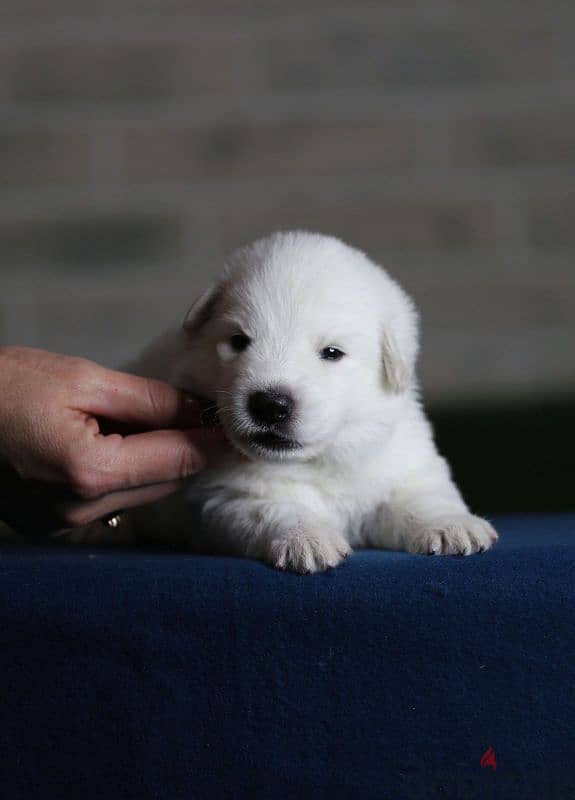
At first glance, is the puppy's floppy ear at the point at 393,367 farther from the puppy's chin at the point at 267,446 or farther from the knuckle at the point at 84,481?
the knuckle at the point at 84,481

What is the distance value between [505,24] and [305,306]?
9.50 ft

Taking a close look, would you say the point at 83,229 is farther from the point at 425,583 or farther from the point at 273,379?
the point at 425,583

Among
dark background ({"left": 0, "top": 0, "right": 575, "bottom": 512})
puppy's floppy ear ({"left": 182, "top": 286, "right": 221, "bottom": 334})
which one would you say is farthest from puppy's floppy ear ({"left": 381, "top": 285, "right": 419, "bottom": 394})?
dark background ({"left": 0, "top": 0, "right": 575, "bottom": 512})

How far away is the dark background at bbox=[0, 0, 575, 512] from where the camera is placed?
14.5 ft

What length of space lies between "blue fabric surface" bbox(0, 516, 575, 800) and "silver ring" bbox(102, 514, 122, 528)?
2.09 feet

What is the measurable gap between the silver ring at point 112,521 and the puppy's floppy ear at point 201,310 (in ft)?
1.49

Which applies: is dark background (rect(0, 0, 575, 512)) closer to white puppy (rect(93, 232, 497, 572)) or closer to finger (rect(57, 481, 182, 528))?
white puppy (rect(93, 232, 497, 572))

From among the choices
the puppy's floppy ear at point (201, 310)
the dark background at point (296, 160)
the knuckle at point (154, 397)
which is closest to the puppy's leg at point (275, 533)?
the knuckle at point (154, 397)

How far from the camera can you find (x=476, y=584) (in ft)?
5.34

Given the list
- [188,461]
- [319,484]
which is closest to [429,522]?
[319,484]

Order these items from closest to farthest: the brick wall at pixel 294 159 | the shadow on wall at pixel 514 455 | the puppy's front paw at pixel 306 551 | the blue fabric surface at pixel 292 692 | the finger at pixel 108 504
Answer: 1. the blue fabric surface at pixel 292 692
2. the puppy's front paw at pixel 306 551
3. the finger at pixel 108 504
4. the shadow on wall at pixel 514 455
5. the brick wall at pixel 294 159

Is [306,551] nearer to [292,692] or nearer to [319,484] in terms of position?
[292,692]

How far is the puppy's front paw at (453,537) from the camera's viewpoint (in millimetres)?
1943

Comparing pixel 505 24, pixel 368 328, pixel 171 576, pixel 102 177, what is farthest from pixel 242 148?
pixel 171 576
